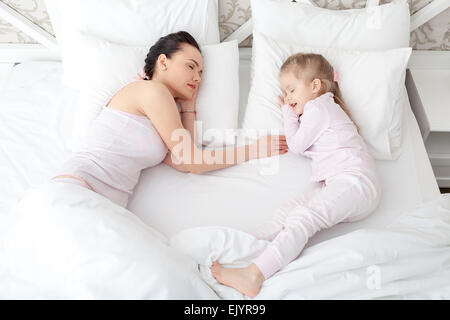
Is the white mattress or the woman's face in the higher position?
the woman's face

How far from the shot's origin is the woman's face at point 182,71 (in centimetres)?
163

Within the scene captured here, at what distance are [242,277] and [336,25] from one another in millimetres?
1277

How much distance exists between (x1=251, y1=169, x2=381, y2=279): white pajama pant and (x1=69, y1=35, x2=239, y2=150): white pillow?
481 mm

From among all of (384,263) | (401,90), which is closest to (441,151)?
(401,90)

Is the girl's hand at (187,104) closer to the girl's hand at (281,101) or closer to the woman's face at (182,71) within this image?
the woman's face at (182,71)

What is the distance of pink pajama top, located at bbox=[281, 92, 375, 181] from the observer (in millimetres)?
1495

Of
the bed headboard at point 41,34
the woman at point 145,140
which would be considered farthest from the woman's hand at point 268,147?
the bed headboard at point 41,34

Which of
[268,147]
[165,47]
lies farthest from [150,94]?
[268,147]

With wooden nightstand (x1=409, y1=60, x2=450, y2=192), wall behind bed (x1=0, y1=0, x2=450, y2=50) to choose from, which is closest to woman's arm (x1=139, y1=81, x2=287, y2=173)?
wall behind bed (x1=0, y1=0, x2=450, y2=50)

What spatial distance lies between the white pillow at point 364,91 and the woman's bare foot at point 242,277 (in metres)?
0.71

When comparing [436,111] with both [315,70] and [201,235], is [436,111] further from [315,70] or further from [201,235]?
[201,235]

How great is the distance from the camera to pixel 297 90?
64.7 inches

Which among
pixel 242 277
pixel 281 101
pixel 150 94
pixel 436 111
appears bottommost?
pixel 242 277

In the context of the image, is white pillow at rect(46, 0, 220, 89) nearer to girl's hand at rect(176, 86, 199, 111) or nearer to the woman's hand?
girl's hand at rect(176, 86, 199, 111)
